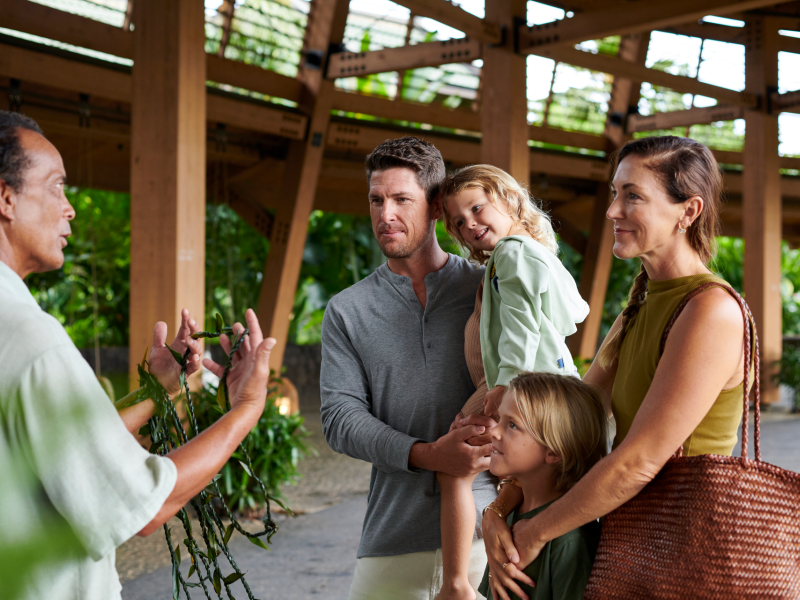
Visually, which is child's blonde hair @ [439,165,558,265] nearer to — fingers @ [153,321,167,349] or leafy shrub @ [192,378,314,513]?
fingers @ [153,321,167,349]

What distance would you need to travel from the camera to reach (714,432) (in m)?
1.32

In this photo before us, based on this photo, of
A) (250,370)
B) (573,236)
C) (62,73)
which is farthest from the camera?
(573,236)

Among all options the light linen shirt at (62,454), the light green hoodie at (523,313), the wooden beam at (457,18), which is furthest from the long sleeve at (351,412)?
the wooden beam at (457,18)

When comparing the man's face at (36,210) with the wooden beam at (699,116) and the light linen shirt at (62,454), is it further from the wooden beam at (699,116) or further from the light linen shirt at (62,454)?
the wooden beam at (699,116)

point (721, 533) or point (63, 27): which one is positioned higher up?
point (63, 27)

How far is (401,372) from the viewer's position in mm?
1878

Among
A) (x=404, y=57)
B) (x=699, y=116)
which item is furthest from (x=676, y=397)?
(x=699, y=116)

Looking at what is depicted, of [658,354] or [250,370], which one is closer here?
[250,370]

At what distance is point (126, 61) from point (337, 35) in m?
1.92

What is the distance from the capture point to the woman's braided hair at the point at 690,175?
140 cm

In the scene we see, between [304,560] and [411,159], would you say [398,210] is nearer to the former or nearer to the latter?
[411,159]

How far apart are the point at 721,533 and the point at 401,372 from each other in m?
0.88

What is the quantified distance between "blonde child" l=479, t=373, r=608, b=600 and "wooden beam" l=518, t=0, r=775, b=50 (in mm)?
4994

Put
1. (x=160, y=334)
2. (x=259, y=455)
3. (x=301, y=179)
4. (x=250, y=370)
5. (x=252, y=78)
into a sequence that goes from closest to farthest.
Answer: (x=250, y=370)
(x=160, y=334)
(x=259, y=455)
(x=252, y=78)
(x=301, y=179)
